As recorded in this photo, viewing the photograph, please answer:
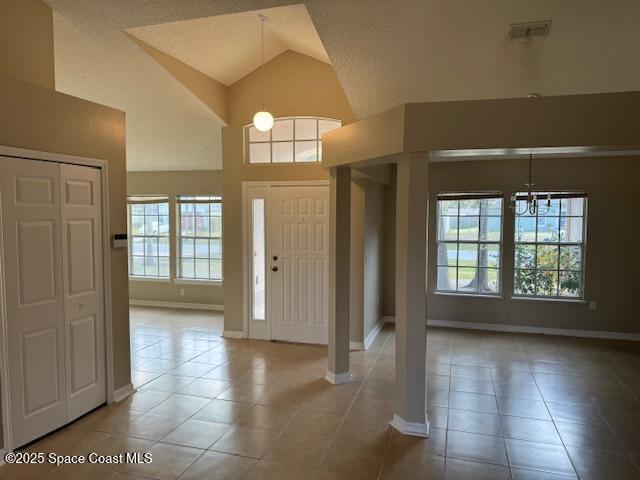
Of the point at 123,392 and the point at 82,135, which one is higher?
the point at 82,135

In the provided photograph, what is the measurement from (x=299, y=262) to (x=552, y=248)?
344 centimetres

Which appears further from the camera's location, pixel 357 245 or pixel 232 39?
pixel 357 245

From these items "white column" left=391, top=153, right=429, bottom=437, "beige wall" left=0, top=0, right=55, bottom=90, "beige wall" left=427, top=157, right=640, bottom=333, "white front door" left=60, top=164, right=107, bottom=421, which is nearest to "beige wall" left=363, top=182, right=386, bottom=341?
"beige wall" left=427, top=157, right=640, bottom=333

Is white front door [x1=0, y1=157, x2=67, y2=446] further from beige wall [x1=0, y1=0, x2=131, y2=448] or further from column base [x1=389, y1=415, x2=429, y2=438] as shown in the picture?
column base [x1=389, y1=415, x2=429, y2=438]

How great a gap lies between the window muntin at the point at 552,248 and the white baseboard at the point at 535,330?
455mm

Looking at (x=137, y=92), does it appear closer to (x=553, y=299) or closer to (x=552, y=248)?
(x=552, y=248)

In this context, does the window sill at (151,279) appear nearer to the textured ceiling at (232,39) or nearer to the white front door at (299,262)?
the white front door at (299,262)

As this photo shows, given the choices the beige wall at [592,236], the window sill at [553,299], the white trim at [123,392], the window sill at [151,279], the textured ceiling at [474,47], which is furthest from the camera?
the window sill at [151,279]

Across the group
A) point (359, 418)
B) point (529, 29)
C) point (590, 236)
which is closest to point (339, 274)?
point (359, 418)

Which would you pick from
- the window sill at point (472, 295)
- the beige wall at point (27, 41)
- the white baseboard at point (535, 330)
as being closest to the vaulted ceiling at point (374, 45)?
the beige wall at point (27, 41)

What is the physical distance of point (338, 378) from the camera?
13.3ft

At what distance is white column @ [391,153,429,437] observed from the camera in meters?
3.07

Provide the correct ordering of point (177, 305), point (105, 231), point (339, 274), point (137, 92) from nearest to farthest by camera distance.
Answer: point (105, 231)
point (339, 274)
point (137, 92)
point (177, 305)

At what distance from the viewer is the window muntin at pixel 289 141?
5.21 meters
